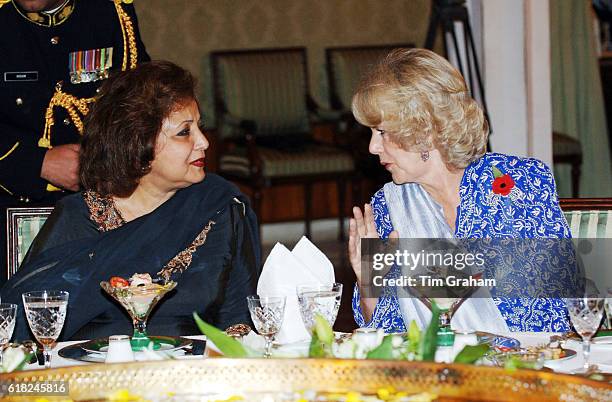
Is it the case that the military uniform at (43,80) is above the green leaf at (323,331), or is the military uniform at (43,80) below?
above

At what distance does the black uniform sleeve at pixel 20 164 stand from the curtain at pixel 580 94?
432 centimetres

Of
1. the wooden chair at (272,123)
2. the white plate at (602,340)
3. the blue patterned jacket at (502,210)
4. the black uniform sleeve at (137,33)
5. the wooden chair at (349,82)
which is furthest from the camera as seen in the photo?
the wooden chair at (349,82)

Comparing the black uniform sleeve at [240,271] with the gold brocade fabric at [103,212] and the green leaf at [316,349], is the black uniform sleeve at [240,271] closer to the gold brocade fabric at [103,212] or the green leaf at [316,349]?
the gold brocade fabric at [103,212]

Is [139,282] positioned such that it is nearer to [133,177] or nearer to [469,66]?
[133,177]

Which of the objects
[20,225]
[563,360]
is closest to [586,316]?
[563,360]

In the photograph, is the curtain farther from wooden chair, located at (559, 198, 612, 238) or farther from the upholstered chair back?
wooden chair, located at (559, 198, 612, 238)

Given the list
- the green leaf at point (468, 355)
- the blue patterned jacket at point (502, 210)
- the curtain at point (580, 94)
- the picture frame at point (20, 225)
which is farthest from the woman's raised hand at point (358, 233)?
the curtain at point (580, 94)

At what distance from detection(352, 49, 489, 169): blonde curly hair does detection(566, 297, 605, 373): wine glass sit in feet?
2.71

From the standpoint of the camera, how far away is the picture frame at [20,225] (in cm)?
300

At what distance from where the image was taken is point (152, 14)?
7188mm

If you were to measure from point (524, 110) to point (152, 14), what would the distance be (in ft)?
9.52

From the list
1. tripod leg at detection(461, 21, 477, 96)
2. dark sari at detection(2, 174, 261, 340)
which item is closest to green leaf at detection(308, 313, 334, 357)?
dark sari at detection(2, 174, 261, 340)

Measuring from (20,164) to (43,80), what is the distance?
28 centimetres

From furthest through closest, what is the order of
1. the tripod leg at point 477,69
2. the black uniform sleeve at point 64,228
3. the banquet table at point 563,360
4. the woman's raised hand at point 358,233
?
the tripod leg at point 477,69, the black uniform sleeve at point 64,228, the woman's raised hand at point 358,233, the banquet table at point 563,360
